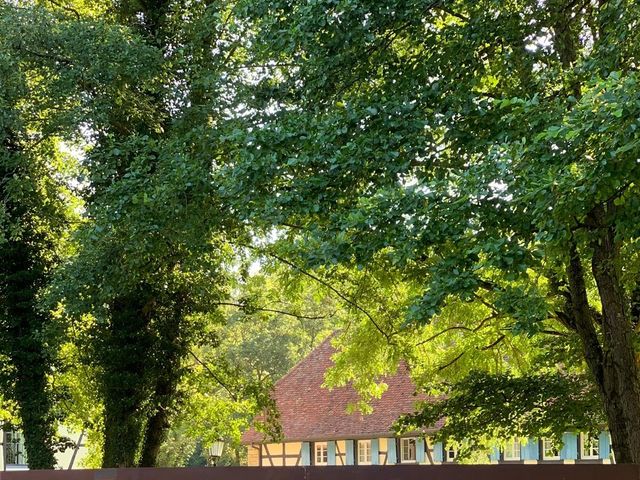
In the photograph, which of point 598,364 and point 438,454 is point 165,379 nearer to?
point 598,364

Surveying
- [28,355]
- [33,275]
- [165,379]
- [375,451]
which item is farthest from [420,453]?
[33,275]

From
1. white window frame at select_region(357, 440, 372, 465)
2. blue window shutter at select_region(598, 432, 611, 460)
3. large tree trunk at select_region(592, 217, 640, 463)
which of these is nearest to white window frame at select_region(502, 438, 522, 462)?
blue window shutter at select_region(598, 432, 611, 460)

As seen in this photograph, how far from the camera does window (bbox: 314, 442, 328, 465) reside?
27.8 m

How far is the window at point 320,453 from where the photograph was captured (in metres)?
27.8

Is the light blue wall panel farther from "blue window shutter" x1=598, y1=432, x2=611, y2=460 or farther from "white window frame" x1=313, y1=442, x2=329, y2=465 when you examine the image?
"blue window shutter" x1=598, y1=432, x2=611, y2=460

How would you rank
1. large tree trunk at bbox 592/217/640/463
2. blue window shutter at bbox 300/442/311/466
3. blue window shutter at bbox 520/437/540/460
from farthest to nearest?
blue window shutter at bbox 300/442/311/466 → blue window shutter at bbox 520/437/540/460 → large tree trunk at bbox 592/217/640/463

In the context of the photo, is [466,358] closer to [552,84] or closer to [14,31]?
[552,84]

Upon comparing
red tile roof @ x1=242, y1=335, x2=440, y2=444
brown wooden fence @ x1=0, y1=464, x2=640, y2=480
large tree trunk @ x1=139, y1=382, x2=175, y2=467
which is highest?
red tile roof @ x1=242, y1=335, x2=440, y2=444

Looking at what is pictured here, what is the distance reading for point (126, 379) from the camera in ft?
49.5

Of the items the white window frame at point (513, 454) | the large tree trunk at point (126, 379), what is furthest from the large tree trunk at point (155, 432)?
the white window frame at point (513, 454)

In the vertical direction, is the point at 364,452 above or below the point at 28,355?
below

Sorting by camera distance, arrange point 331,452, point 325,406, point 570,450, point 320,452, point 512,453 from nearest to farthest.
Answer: point 570,450 < point 512,453 < point 331,452 < point 320,452 < point 325,406

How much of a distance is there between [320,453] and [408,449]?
8.42 feet

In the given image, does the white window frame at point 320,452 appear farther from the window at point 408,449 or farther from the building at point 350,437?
the window at point 408,449
